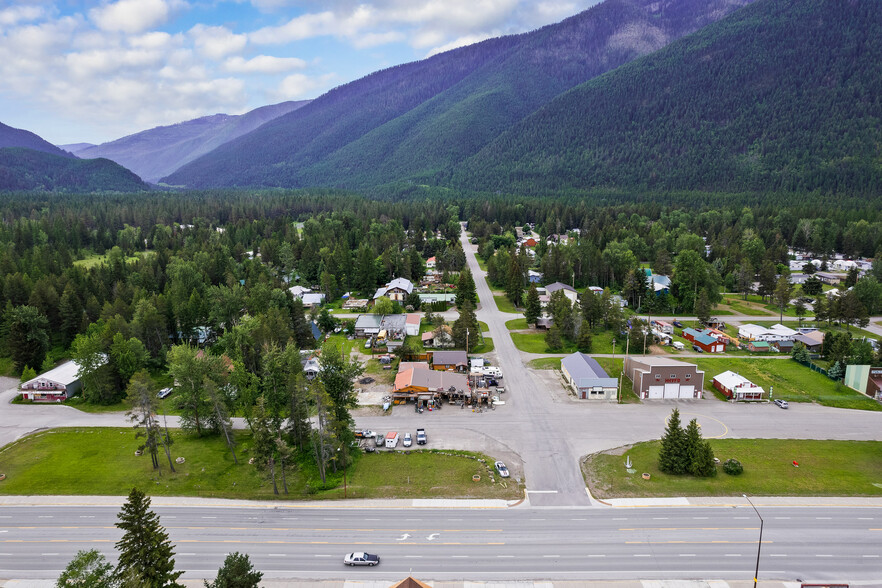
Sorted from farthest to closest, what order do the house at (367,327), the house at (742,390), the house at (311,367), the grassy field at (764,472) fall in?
the house at (367,327), the house at (311,367), the house at (742,390), the grassy field at (764,472)

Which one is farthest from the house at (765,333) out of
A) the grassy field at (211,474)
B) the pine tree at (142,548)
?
the pine tree at (142,548)

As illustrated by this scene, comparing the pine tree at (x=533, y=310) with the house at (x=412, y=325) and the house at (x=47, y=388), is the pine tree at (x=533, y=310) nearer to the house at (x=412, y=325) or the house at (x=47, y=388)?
the house at (x=412, y=325)

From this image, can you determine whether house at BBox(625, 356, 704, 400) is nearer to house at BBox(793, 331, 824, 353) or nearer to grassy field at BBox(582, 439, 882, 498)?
grassy field at BBox(582, 439, 882, 498)

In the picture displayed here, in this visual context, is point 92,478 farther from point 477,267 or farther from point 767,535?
point 477,267

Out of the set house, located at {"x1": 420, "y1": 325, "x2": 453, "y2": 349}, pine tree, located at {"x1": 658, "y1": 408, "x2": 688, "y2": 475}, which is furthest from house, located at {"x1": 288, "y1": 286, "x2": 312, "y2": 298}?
pine tree, located at {"x1": 658, "y1": 408, "x2": 688, "y2": 475}

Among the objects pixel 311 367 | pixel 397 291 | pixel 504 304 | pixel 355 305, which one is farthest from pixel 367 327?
pixel 504 304

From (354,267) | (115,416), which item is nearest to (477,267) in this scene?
(354,267)
